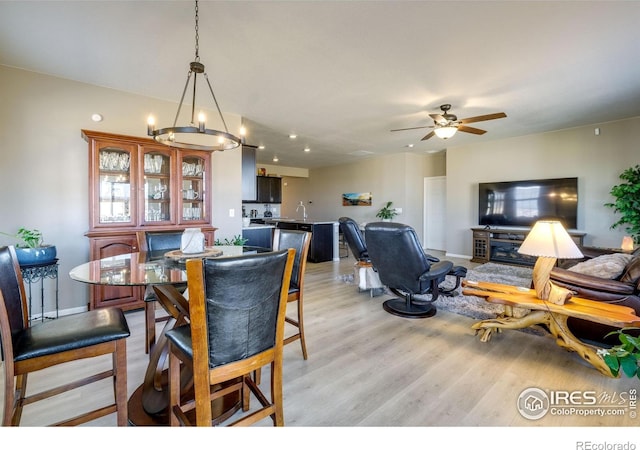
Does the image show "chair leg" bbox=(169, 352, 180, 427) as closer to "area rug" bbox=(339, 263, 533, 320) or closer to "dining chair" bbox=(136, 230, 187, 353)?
"dining chair" bbox=(136, 230, 187, 353)

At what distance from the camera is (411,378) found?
209 centimetres

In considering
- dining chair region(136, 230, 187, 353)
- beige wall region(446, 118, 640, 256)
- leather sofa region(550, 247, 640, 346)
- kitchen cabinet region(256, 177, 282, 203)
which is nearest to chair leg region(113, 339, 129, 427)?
dining chair region(136, 230, 187, 353)

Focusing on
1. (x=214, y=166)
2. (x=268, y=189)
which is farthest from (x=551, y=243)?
(x=268, y=189)

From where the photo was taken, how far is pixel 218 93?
12.3 feet

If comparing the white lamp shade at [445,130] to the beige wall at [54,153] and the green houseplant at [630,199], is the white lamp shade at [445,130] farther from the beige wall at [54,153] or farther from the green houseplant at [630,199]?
the beige wall at [54,153]

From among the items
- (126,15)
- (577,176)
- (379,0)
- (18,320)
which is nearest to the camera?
(18,320)

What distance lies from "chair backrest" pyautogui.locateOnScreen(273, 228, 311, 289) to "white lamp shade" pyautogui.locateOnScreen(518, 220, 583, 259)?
1633mm

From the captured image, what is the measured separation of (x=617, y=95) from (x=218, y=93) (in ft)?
16.9

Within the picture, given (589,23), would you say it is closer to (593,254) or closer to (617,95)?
(617,95)

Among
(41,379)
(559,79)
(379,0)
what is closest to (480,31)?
(379,0)

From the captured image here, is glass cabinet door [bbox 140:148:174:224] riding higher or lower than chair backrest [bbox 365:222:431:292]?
higher

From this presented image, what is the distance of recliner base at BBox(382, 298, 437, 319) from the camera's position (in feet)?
10.7

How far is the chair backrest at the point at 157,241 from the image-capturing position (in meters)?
2.59

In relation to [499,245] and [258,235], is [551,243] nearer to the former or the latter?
[499,245]
